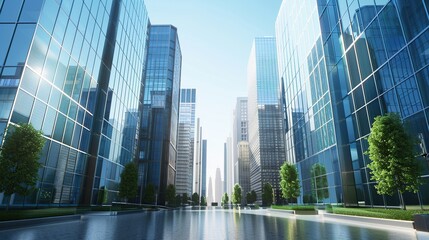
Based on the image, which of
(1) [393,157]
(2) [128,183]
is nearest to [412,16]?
(1) [393,157]

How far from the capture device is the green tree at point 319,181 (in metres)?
34.2

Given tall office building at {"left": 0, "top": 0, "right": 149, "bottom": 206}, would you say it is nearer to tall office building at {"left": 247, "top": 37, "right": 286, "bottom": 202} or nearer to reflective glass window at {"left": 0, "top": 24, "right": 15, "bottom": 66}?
reflective glass window at {"left": 0, "top": 24, "right": 15, "bottom": 66}

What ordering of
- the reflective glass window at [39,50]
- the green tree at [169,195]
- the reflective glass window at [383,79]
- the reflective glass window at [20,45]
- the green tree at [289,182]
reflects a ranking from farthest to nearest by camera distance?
the green tree at [169,195] < the green tree at [289,182] < the reflective glass window at [383,79] < the reflective glass window at [39,50] < the reflective glass window at [20,45]

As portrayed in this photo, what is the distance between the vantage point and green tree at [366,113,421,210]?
1738 centimetres

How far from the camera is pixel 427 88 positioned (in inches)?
703

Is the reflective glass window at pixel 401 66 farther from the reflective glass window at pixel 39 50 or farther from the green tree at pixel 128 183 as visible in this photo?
the green tree at pixel 128 183

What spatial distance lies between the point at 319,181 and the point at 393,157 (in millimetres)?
19451

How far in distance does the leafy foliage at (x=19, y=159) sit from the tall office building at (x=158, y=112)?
6440 cm

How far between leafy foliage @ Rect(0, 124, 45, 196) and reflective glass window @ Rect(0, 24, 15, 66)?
6.09 meters

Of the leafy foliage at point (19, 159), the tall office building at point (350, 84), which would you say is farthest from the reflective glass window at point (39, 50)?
the tall office building at point (350, 84)

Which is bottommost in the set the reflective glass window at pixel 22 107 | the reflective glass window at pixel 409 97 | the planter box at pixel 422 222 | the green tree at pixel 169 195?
the planter box at pixel 422 222

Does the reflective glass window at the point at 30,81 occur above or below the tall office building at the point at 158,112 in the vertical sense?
below

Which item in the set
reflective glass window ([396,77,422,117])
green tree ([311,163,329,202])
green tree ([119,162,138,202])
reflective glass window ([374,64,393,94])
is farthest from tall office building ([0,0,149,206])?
green tree ([311,163,329,202])

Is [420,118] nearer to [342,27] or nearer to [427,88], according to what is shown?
[427,88]
